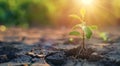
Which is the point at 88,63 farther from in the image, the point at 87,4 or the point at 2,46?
the point at 87,4

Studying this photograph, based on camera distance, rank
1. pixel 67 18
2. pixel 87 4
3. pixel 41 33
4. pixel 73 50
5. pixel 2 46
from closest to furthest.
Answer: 1. pixel 73 50
2. pixel 2 46
3. pixel 41 33
4. pixel 87 4
5. pixel 67 18

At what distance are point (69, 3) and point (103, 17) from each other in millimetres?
737

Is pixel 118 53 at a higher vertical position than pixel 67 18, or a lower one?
lower

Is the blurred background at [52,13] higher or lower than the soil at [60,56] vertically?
higher

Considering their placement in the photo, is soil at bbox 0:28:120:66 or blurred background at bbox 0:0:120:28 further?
blurred background at bbox 0:0:120:28

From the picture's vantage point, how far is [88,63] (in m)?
2.70

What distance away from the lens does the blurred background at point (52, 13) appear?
17.9 feet

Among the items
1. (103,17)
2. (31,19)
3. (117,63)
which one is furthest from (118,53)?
(31,19)

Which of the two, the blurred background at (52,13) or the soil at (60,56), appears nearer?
the soil at (60,56)

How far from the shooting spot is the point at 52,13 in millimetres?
5629

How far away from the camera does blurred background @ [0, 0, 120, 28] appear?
17.9 feet

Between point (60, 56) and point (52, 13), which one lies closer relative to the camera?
point (60, 56)

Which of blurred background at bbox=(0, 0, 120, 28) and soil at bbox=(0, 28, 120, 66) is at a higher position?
blurred background at bbox=(0, 0, 120, 28)

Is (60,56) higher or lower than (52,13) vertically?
lower
